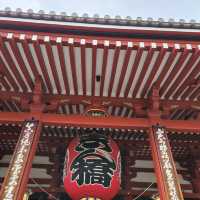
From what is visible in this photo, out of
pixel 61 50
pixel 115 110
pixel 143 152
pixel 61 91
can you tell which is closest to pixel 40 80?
pixel 61 91

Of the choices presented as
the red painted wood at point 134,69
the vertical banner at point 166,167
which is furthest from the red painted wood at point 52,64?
the vertical banner at point 166,167

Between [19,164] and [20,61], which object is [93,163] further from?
[20,61]

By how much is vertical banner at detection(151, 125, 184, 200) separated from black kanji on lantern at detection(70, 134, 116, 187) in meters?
1.01

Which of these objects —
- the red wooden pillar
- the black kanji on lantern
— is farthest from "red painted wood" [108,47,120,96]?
the black kanji on lantern

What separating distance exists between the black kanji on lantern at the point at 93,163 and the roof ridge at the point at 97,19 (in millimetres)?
2454

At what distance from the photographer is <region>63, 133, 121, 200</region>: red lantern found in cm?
575

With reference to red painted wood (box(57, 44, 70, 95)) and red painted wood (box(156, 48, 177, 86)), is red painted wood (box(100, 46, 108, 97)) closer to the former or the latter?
red painted wood (box(57, 44, 70, 95))

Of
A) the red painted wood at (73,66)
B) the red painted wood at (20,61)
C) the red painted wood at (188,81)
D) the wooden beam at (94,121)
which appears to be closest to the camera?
the red painted wood at (20,61)

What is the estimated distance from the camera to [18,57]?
570 cm

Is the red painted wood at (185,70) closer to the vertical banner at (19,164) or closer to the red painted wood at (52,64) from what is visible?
the red painted wood at (52,64)

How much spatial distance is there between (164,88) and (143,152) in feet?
10.1

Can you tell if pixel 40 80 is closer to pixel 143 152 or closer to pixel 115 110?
pixel 115 110

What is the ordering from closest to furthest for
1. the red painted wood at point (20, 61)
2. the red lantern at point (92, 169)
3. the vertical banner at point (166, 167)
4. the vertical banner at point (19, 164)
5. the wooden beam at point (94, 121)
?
1. the vertical banner at point (19, 164)
2. the vertical banner at point (166, 167)
3. the red painted wood at point (20, 61)
4. the red lantern at point (92, 169)
5. the wooden beam at point (94, 121)

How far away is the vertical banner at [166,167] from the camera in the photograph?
5102 millimetres
